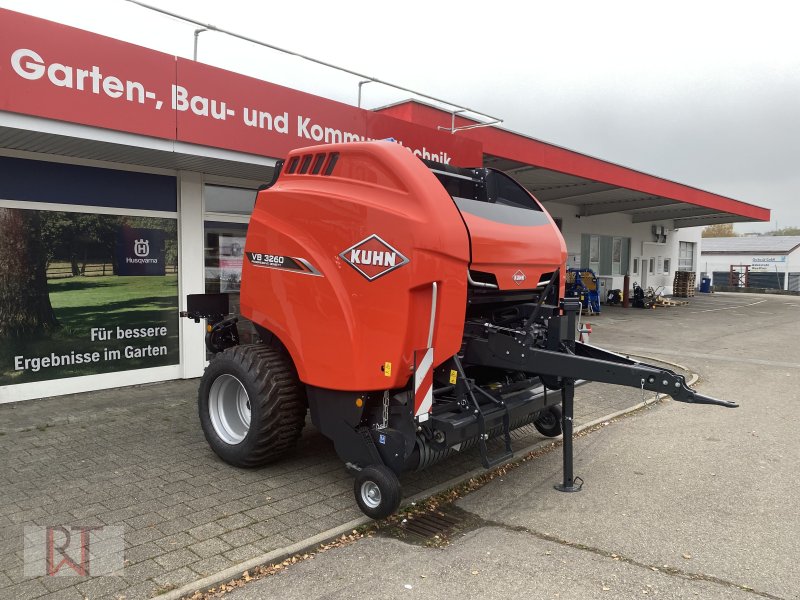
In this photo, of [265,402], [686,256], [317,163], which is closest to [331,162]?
[317,163]

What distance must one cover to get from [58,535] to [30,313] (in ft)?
13.5

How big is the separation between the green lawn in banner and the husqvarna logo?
33cm

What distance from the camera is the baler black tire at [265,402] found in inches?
180

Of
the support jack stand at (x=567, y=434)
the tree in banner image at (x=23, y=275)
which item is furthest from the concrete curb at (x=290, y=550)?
the tree in banner image at (x=23, y=275)

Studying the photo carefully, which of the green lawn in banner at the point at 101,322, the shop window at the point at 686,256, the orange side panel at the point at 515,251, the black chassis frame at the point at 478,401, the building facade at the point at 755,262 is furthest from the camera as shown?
the building facade at the point at 755,262

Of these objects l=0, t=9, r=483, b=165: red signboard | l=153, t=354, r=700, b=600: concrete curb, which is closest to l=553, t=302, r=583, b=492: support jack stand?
l=153, t=354, r=700, b=600: concrete curb

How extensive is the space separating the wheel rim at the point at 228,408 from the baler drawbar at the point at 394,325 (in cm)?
2

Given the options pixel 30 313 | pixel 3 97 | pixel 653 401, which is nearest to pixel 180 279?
pixel 30 313

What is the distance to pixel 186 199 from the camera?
8.08 metres

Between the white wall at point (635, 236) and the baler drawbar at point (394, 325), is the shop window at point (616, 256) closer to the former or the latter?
the white wall at point (635, 236)

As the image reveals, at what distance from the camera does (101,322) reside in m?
7.44

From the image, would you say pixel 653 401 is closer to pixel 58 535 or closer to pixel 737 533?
pixel 737 533

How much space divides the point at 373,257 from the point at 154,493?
2448 mm

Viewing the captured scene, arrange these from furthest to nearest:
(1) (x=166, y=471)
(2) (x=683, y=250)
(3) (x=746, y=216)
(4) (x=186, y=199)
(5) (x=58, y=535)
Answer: (2) (x=683, y=250) → (3) (x=746, y=216) → (4) (x=186, y=199) → (1) (x=166, y=471) → (5) (x=58, y=535)
